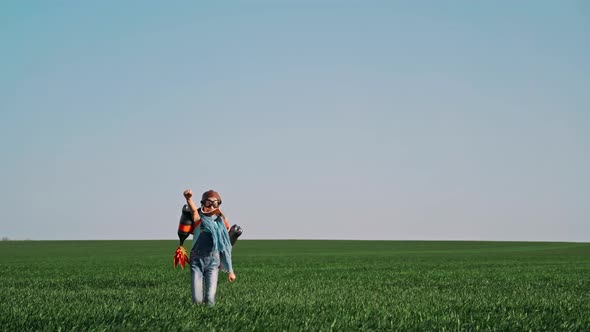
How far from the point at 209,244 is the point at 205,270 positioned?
17.5 inches

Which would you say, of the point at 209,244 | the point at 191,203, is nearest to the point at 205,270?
the point at 209,244

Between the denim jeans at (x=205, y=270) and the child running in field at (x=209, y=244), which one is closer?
the child running in field at (x=209, y=244)

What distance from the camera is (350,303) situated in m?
14.0

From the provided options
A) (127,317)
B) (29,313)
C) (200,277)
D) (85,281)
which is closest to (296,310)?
(200,277)

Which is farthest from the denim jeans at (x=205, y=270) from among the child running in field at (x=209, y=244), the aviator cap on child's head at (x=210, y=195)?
the aviator cap on child's head at (x=210, y=195)

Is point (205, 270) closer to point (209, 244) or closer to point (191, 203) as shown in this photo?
point (209, 244)

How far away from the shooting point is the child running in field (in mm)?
11883

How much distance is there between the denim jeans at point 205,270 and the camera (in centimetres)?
1212

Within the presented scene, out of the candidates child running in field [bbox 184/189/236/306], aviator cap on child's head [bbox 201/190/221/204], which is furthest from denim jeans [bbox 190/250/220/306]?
aviator cap on child's head [bbox 201/190/221/204]

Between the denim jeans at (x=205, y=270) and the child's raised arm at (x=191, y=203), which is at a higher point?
the child's raised arm at (x=191, y=203)

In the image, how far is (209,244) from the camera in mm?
12086

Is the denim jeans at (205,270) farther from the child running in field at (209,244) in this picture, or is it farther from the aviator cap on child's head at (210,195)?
the aviator cap on child's head at (210,195)

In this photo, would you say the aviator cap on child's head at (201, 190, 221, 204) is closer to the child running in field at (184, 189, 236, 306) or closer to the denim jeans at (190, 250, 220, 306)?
the child running in field at (184, 189, 236, 306)

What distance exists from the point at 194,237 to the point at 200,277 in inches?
25.1
